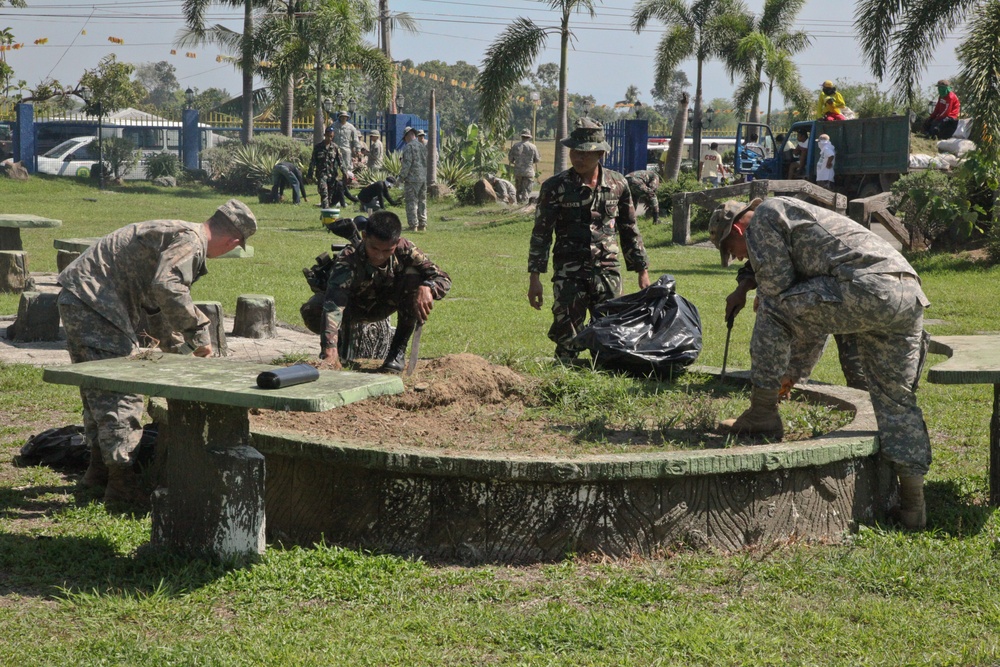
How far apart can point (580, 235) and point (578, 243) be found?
0.16 ft

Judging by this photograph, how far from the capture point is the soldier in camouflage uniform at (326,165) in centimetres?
2320

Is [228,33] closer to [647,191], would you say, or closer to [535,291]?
[647,191]

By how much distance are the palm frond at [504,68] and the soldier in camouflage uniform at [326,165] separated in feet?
10.4

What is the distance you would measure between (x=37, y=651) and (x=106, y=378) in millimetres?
951

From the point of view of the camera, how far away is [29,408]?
736 centimetres

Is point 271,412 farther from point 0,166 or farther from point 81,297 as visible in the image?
point 0,166

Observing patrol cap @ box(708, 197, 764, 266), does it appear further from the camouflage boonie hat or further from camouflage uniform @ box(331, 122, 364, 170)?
camouflage uniform @ box(331, 122, 364, 170)

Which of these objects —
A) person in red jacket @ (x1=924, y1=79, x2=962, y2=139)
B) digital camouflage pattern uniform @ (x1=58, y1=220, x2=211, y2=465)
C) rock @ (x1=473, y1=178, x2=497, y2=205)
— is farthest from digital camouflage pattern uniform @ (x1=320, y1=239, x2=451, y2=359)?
rock @ (x1=473, y1=178, x2=497, y2=205)

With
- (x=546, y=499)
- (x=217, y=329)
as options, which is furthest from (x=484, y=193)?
(x=546, y=499)

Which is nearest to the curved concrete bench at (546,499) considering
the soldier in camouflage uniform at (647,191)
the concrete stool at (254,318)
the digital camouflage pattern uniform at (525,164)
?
the concrete stool at (254,318)

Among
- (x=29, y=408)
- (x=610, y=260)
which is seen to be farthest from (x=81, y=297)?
(x=610, y=260)

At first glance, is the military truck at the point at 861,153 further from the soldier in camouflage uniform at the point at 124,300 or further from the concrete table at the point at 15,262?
the soldier in camouflage uniform at the point at 124,300

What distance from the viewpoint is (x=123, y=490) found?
5438 millimetres

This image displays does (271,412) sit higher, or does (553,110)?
(553,110)
